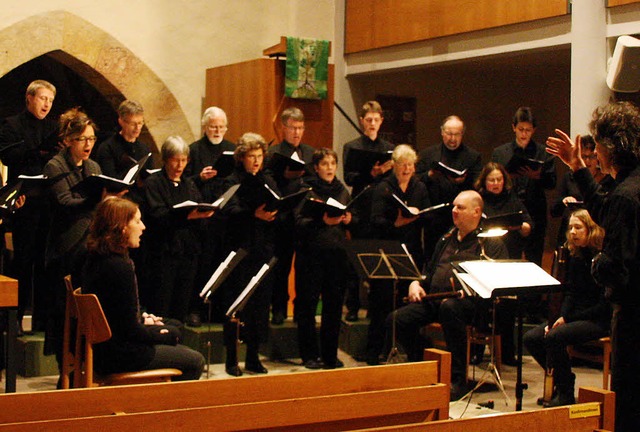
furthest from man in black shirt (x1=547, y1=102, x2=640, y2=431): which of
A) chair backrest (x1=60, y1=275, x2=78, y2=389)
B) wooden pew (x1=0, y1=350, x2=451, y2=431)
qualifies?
chair backrest (x1=60, y1=275, x2=78, y2=389)

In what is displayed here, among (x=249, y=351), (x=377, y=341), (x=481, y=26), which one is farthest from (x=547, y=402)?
(x=481, y=26)

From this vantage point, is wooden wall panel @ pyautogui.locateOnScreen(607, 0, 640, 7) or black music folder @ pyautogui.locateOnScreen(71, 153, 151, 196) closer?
black music folder @ pyautogui.locateOnScreen(71, 153, 151, 196)

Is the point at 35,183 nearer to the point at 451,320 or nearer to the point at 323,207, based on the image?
the point at 323,207

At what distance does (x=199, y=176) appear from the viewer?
22.4ft

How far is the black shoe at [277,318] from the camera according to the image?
23.1 ft

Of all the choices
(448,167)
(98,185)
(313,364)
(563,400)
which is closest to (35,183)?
(98,185)

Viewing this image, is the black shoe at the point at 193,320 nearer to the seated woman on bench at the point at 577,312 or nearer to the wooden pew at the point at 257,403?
the seated woman on bench at the point at 577,312

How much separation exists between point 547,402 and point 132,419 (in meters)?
3.94

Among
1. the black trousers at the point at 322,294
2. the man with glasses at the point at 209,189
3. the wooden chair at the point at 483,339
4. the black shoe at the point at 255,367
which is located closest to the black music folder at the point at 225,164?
the man with glasses at the point at 209,189

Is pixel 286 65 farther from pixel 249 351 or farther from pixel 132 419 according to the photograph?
pixel 132 419

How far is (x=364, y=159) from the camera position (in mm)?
7031

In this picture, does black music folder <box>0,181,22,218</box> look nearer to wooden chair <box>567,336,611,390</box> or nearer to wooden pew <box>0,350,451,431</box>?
wooden pew <box>0,350,451,431</box>

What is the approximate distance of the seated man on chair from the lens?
6.00 m

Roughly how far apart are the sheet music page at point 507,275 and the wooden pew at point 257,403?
1237 millimetres
